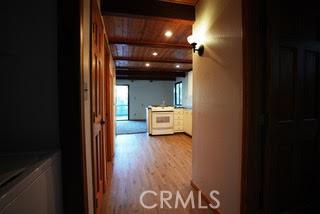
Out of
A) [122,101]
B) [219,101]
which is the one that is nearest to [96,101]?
[219,101]

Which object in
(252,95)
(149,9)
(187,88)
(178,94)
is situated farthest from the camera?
(178,94)

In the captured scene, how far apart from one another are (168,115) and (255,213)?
4837 mm

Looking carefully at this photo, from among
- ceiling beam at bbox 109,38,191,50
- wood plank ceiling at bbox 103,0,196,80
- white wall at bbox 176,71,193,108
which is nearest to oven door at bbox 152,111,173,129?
white wall at bbox 176,71,193,108

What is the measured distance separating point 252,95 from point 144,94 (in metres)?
9.29

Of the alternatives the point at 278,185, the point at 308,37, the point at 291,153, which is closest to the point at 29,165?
the point at 278,185

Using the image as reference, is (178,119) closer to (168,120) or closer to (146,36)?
(168,120)

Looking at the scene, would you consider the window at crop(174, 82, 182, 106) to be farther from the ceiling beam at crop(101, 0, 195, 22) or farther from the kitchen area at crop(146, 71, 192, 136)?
the ceiling beam at crop(101, 0, 195, 22)

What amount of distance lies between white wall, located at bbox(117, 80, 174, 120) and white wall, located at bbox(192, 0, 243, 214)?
8.23m

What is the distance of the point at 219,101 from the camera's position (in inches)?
73.5

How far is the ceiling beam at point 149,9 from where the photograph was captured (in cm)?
230

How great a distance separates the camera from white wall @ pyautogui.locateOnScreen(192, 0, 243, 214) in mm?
1599

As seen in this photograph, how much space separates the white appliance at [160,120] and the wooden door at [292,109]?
15.2 feet

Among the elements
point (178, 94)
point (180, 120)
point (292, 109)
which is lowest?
point (180, 120)

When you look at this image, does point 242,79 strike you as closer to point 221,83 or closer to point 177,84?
point 221,83
